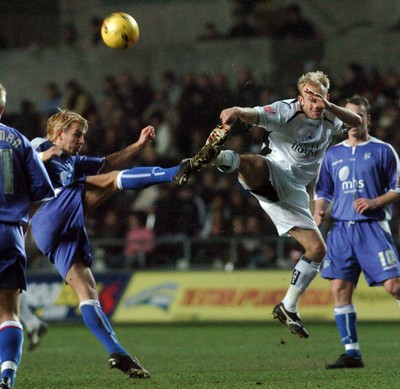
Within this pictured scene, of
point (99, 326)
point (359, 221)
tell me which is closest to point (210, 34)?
point (359, 221)

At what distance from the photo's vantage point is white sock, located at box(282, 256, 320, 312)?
30.1 ft

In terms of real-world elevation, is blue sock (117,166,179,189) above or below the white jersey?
below

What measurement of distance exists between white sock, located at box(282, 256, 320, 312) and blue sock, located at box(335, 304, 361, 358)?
1.26ft

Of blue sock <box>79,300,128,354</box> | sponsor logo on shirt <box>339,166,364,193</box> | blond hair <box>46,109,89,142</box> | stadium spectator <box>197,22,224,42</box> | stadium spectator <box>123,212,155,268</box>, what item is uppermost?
stadium spectator <box>197,22,224,42</box>

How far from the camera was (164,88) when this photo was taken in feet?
63.8

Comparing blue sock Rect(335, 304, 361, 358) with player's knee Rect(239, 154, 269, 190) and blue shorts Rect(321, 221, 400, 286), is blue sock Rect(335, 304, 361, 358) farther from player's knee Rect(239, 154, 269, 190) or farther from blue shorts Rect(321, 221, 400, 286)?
player's knee Rect(239, 154, 269, 190)

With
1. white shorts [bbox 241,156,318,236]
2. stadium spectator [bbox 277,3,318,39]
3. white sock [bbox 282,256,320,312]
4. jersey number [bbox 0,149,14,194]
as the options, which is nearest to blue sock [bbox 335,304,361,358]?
white sock [bbox 282,256,320,312]

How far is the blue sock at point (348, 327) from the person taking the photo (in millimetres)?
9094

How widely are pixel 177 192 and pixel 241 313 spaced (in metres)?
2.40

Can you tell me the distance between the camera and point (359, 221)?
930cm

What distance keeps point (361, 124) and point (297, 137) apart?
63cm

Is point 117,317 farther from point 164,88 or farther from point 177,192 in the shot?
point 164,88

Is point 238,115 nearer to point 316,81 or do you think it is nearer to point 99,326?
point 316,81

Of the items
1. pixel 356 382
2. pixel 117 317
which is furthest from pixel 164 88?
pixel 356 382
